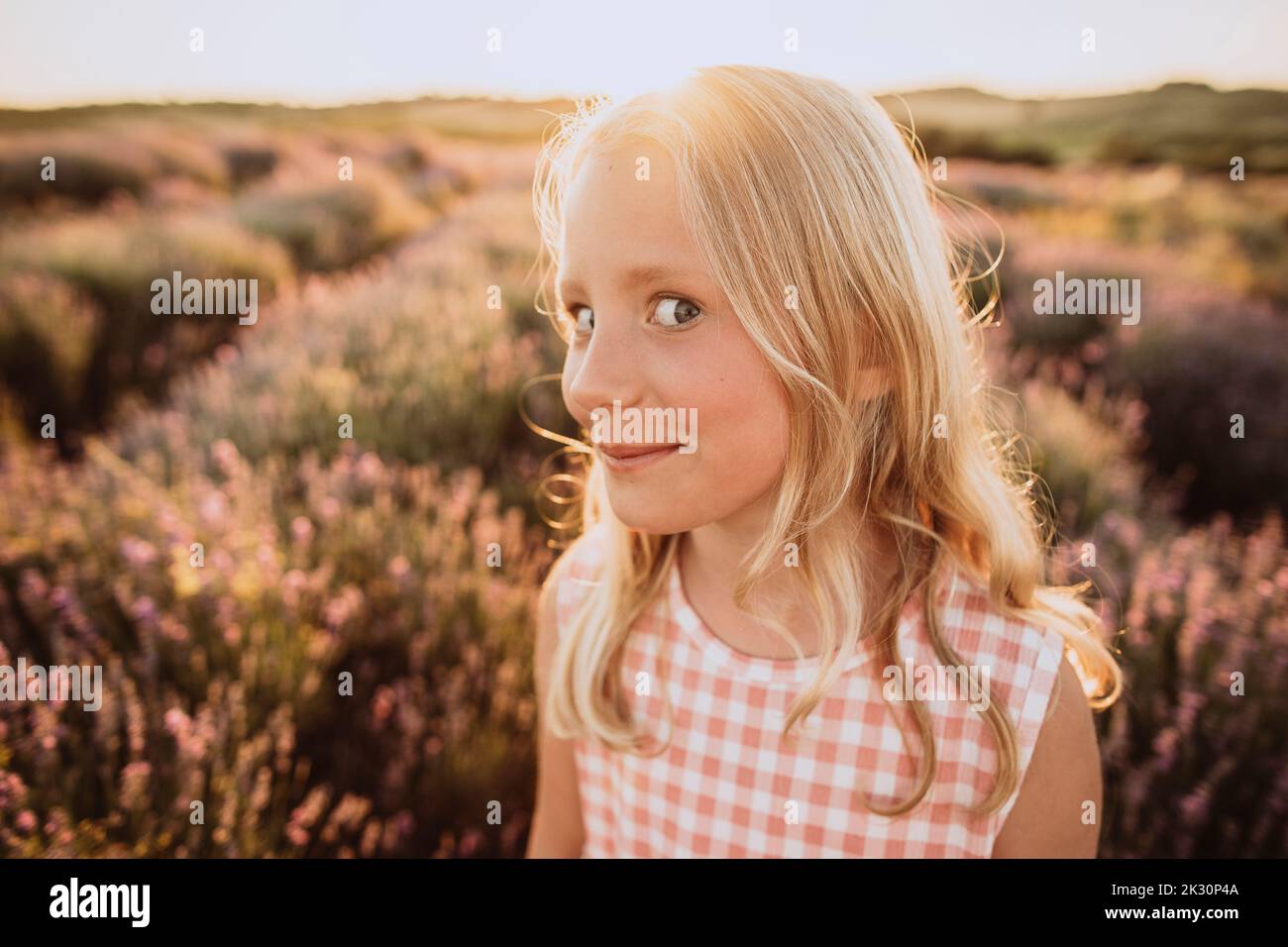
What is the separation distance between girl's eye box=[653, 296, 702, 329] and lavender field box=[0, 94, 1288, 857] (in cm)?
150

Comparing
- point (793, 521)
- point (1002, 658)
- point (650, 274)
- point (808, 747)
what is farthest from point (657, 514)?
point (1002, 658)

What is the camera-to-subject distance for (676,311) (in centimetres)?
137

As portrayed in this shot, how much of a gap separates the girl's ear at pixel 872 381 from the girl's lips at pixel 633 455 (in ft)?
1.15

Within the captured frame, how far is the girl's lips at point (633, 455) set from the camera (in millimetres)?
1396

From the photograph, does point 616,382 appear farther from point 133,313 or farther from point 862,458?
point 133,313

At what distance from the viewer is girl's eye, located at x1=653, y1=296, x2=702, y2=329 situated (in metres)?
1.37

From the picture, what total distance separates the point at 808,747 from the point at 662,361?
79 centimetres

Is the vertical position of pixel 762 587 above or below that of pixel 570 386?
below

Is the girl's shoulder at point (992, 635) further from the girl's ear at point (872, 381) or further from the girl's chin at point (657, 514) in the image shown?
the girl's chin at point (657, 514)

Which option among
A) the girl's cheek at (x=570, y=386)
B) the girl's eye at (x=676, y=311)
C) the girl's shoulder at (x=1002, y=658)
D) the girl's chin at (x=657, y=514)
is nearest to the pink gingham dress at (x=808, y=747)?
the girl's shoulder at (x=1002, y=658)

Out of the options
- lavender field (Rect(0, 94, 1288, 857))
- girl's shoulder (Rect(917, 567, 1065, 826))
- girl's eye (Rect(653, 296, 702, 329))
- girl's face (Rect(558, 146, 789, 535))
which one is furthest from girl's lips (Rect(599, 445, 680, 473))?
lavender field (Rect(0, 94, 1288, 857))

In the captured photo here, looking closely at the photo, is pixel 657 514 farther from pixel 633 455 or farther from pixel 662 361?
pixel 662 361

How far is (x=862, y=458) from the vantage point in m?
1.56

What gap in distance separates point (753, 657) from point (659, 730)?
0.84 ft
